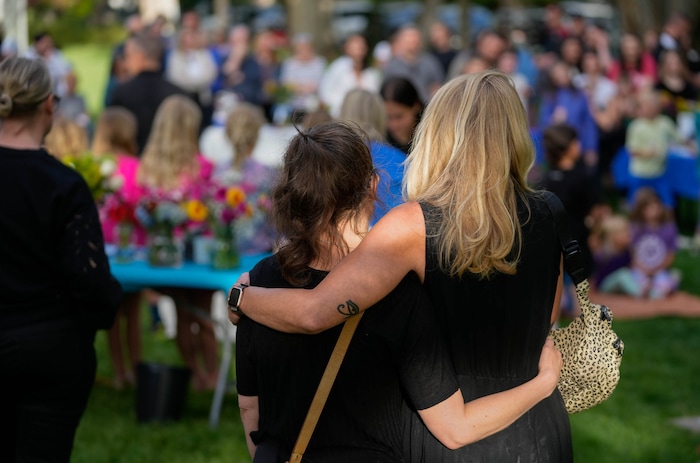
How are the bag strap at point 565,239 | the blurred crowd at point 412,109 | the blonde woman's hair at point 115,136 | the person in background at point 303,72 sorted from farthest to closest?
the person in background at point 303,72 → the blonde woman's hair at point 115,136 → the blurred crowd at point 412,109 → the bag strap at point 565,239

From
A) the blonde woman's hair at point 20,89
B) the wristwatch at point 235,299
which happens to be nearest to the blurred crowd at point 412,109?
the blonde woman's hair at point 20,89

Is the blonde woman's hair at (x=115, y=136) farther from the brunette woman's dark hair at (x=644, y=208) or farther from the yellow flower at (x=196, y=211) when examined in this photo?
the brunette woman's dark hair at (x=644, y=208)

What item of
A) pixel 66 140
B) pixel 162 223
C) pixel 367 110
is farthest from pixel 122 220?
pixel 367 110

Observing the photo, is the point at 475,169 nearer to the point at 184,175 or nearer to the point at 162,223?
the point at 162,223

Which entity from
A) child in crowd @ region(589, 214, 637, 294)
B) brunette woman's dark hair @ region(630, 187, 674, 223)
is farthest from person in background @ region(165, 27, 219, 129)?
brunette woman's dark hair @ region(630, 187, 674, 223)

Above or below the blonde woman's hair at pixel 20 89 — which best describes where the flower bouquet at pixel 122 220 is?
below

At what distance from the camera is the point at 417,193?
8.32ft

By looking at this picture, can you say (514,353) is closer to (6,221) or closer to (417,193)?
(417,193)

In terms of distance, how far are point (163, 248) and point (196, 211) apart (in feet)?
1.12

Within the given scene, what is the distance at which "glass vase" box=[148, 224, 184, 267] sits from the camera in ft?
19.5

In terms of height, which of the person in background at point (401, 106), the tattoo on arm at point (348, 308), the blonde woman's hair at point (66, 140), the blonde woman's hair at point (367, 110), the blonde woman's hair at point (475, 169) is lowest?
the blonde woman's hair at point (66, 140)

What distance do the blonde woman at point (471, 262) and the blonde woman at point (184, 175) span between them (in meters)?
3.92

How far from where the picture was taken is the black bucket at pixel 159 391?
5961mm

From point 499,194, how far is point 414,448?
0.67 meters
